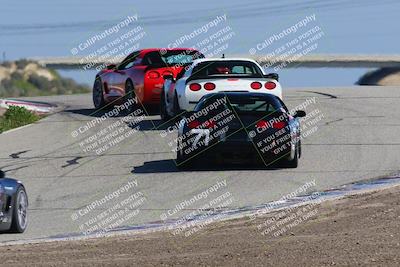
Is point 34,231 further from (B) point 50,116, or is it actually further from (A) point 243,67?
(B) point 50,116

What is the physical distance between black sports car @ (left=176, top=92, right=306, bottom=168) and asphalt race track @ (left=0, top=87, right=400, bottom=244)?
0.23m

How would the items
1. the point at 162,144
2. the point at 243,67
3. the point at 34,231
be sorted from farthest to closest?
the point at 243,67 < the point at 162,144 < the point at 34,231

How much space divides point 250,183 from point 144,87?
29.0ft

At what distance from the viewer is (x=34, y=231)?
44.0 ft

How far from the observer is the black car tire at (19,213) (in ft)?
42.2

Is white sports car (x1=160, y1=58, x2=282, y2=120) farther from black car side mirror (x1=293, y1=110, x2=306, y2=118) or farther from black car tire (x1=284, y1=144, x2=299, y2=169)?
black car tire (x1=284, y1=144, x2=299, y2=169)

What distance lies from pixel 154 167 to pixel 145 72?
6605 millimetres

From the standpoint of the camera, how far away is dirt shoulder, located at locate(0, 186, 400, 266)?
9.58 m

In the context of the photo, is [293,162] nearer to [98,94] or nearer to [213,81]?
[213,81]

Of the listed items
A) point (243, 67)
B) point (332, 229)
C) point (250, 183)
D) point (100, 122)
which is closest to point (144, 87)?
point (100, 122)

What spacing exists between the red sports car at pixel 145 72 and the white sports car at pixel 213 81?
1301 mm

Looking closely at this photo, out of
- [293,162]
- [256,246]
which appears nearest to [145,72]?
[293,162]

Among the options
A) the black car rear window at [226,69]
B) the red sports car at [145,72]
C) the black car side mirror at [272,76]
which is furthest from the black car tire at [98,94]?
the black car side mirror at [272,76]

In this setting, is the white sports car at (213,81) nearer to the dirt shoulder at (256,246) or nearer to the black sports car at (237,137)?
the black sports car at (237,137)
